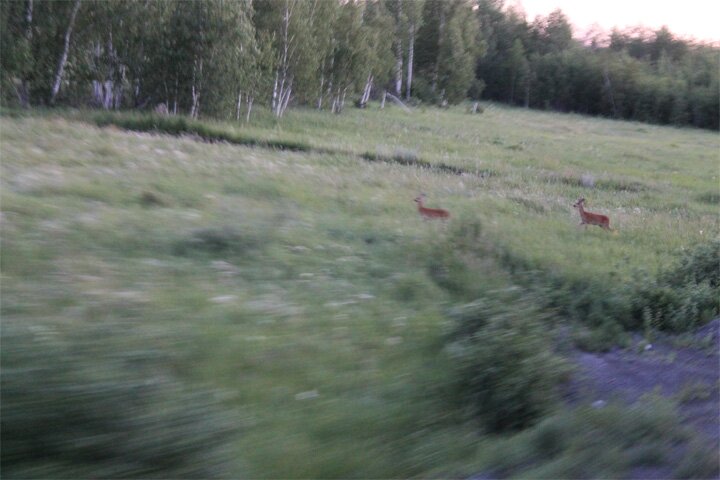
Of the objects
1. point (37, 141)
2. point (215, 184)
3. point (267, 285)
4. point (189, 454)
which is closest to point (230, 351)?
point (189, 454)

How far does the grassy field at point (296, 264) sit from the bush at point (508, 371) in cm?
25

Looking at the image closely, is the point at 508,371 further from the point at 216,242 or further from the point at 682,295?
the point at 216,242

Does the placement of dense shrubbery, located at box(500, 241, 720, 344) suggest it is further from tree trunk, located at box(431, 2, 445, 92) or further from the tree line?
tree trunk, located at box(431, 2, 445, 92)

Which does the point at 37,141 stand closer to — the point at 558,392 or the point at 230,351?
the point at 230,351

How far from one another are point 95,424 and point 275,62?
100 ft

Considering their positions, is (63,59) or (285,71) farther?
(285,71)

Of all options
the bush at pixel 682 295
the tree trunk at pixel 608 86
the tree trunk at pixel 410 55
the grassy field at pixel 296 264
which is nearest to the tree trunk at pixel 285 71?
the grassy field at pixel 296 264

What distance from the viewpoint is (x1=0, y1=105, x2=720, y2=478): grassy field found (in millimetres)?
5289

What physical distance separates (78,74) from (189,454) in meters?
26.8

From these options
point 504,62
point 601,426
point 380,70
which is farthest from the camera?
point 504,62

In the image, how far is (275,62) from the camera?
1307 inches

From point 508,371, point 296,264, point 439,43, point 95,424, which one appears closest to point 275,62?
point 296,264

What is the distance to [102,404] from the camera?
428 cm

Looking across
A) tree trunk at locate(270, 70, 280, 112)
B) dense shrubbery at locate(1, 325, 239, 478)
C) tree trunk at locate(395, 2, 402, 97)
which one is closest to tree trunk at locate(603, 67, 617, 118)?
tree trunk at locate(395, 2, 402, 97)
